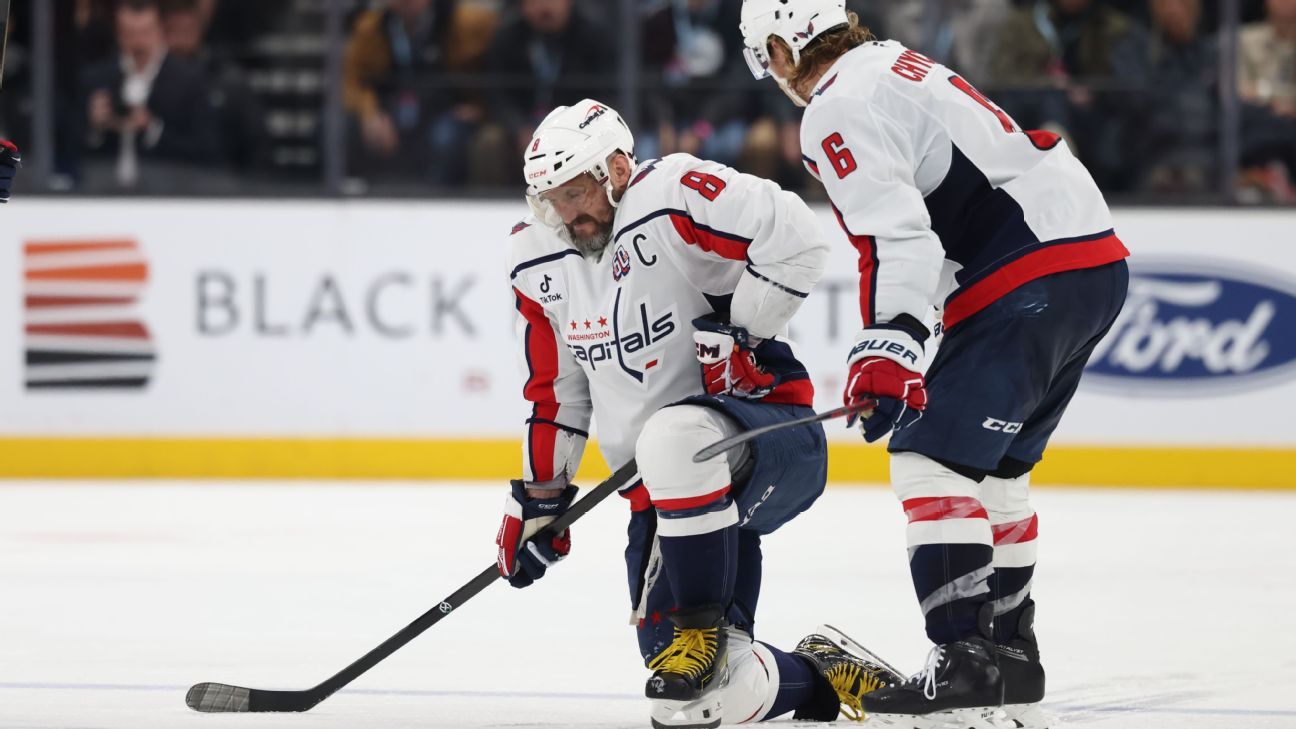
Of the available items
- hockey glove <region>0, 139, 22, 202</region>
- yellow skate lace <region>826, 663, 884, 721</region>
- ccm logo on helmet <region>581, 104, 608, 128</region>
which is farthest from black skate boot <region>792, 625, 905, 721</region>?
hockey glove <region>0, 139, 22, 202</region>

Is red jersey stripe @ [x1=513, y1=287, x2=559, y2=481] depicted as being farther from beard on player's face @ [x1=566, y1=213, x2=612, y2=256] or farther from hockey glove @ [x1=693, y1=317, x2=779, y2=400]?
hockey glove @ [x1=693, y1=317, x2=779, y2=400]

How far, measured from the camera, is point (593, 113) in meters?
3.03

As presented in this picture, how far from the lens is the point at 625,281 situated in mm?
3016

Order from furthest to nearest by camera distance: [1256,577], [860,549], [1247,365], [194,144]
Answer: [194,144] < [1247,365] < [860,549] < [1256,577]

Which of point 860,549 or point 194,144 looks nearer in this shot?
point 860,549

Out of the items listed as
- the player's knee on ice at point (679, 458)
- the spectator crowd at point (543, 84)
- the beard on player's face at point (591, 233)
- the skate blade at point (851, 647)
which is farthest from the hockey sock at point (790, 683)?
the spectator crowd at point (543, 84)

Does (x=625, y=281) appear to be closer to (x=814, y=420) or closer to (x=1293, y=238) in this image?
(x=814, y=420)

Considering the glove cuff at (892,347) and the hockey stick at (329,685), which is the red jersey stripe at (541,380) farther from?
the glove cuff at (892,347)

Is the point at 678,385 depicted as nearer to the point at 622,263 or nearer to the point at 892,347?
the point at 622,263

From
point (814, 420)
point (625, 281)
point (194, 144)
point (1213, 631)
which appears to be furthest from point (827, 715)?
point (194, 144)

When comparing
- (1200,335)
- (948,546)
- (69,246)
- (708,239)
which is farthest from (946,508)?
(69,246)

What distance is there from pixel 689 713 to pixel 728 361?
1.86 ft

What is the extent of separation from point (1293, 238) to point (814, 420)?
4.59 m

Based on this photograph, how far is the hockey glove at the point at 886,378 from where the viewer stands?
2621mm
